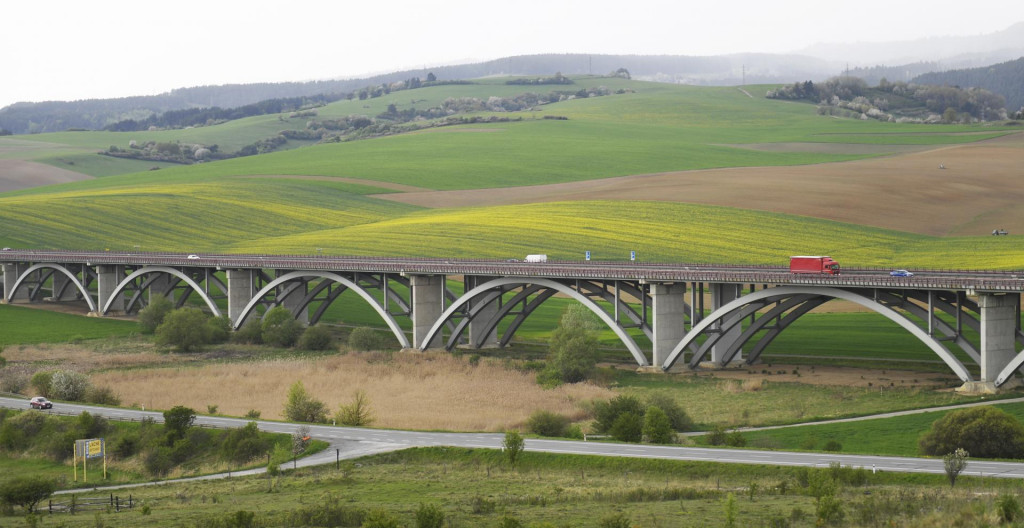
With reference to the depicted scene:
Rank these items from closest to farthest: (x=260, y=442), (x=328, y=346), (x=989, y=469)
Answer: (x=989, y=469)
(x=260, y=442)
(x=328, y=346)

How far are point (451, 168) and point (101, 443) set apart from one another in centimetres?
13649

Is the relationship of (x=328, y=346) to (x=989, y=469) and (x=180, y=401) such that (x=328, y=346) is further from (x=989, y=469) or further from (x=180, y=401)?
(x=989, y=469)

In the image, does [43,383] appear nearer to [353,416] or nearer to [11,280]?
[353,416]

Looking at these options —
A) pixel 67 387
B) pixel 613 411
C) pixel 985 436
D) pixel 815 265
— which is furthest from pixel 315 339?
pixel 985 436

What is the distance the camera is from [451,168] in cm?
18675

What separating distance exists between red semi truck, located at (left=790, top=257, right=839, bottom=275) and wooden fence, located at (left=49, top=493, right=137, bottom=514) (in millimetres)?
41568

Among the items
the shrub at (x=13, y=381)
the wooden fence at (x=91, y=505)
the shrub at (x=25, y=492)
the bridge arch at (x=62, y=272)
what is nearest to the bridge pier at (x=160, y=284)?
the bridge arch at (x=62, y=272)

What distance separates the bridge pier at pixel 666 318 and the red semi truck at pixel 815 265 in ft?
25.6

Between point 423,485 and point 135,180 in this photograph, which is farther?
point 135,180

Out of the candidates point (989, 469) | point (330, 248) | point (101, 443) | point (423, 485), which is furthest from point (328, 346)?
point (989, 469)

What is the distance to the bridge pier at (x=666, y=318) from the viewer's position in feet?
245

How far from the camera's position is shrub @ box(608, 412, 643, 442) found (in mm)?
49188

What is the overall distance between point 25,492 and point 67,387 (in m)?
28.4

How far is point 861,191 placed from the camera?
139 metres
